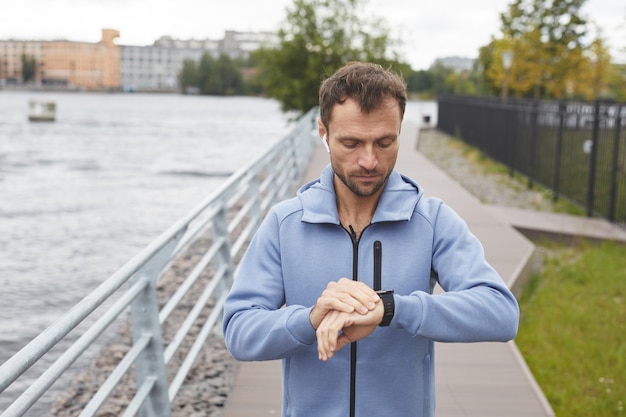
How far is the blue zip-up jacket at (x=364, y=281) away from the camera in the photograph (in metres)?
2.17

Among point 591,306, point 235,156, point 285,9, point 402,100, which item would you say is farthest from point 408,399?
point 235,156

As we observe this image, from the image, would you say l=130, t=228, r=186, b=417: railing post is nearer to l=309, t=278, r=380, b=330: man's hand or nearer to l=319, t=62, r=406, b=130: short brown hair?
l=319, t=62, r=406, b=130: short brown hair

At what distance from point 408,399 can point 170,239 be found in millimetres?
1949

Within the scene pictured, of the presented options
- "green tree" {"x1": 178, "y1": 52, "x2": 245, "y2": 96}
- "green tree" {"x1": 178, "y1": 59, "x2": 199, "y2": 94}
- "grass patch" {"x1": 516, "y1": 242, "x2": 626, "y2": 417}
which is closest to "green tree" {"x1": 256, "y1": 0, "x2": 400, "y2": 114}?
"grass patch" {"x1": 516, "y1": 242, "x2": 626, "y2": 417}

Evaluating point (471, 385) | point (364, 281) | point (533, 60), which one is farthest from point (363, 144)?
point (533, 60)

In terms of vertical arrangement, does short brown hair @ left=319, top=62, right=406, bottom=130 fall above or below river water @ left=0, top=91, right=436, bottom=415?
above

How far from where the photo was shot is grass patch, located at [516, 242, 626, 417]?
5.48 metres

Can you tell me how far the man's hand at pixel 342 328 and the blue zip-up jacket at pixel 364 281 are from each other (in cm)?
20

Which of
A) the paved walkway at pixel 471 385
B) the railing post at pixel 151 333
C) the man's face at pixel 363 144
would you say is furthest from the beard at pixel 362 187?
the paved walkway at pixel 471 385

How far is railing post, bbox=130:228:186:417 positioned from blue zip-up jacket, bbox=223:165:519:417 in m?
1.60

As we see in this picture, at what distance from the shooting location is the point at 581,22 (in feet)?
202

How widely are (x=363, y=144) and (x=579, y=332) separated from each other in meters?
5.16

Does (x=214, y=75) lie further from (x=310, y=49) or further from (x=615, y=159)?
(x=615, y=159)

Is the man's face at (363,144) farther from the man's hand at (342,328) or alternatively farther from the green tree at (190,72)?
the green tree at (190,72)
